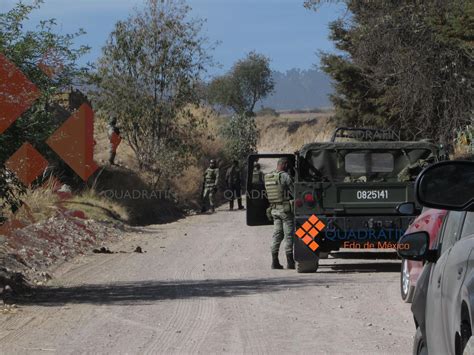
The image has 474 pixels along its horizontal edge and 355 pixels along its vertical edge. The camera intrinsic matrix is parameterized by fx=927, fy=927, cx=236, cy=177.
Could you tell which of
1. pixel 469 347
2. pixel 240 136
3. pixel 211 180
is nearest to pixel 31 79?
pixel 469 347

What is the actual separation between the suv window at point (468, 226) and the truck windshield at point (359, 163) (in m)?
10.2

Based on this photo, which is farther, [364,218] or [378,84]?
[378,84]

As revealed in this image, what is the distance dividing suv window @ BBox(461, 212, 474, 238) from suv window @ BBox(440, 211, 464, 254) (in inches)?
3.3

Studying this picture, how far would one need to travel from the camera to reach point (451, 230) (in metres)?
5.47

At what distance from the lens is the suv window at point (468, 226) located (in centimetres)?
505

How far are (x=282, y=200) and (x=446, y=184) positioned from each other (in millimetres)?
10451

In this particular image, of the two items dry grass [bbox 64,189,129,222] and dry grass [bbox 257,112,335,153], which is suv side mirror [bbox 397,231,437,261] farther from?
dry grass [bbox 257,112,335,153]

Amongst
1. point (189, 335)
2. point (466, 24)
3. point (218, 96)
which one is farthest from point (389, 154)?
point (218, 96)

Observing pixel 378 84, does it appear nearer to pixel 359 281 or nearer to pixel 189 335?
pixel 359 281

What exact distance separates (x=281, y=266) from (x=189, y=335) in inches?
261

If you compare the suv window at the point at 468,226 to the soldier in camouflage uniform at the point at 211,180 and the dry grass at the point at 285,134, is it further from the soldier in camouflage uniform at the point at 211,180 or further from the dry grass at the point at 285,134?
the dry grass at the point at 285,134

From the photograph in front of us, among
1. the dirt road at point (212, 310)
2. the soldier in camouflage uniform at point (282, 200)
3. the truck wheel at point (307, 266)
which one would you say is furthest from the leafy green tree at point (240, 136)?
the truck wheel at point (307, 266)

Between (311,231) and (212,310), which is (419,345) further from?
(311,231)

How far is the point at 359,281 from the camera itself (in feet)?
43.5
